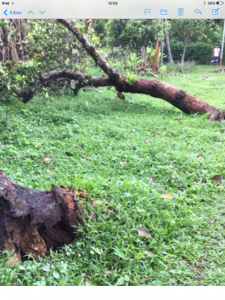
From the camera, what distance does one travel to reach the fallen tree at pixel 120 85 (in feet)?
15.6

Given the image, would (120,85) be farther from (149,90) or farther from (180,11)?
(180,11)

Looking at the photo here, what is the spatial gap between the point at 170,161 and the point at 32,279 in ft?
6.31

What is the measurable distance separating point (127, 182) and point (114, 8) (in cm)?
132

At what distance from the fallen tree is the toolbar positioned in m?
2.89

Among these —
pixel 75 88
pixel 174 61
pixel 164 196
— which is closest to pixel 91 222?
pixel 164 196

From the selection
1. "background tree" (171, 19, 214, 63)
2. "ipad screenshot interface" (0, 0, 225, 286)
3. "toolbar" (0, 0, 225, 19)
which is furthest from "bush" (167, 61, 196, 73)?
"toolbar" (0, 0, 225, 19)

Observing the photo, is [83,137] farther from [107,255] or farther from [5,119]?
[107,255]

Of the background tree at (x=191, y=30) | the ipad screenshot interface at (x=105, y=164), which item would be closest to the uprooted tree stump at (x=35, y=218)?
the ipad screenshot interface at (x=105, y=164)

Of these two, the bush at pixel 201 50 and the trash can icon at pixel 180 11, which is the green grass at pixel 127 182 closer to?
the bush at pixel 201 50

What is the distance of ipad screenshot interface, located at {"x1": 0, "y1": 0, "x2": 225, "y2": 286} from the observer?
1739mm

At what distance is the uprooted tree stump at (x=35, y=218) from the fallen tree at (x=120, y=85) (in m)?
3.22

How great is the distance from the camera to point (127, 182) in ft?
8.26

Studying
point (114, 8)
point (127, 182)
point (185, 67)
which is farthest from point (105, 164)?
point (185, 67)

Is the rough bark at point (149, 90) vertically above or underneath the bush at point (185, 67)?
underneath
